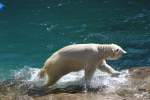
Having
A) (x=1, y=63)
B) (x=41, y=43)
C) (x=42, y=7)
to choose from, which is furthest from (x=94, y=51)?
(x=42, y=7)

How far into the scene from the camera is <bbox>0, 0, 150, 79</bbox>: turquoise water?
13.7 m

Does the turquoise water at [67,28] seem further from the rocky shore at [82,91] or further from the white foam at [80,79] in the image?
the rocky shore at [82,91]

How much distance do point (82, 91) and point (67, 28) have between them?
26.6 feet

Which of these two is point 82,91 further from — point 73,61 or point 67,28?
point 67,28

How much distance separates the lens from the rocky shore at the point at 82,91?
8.45m

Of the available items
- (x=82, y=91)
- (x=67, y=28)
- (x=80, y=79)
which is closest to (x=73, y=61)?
(x=80, y=79)

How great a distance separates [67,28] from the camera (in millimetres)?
17000

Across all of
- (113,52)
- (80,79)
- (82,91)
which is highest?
(113,52)

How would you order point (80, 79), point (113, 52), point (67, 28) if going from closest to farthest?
point (80, 79) → point (113, 52) → point (67, 28)

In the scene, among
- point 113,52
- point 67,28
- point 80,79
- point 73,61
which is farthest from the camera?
point 67,28

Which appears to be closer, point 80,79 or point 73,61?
point 73,61

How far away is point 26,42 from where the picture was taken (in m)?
15.9

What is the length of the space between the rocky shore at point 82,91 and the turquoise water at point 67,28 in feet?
7.96

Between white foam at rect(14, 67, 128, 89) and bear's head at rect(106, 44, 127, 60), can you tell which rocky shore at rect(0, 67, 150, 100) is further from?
bear's head at rect(106, 44, 127, 60)
